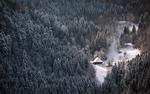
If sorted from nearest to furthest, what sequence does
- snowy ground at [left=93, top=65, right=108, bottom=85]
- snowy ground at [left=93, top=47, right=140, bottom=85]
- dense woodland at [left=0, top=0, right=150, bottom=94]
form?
dense woodland at [left=0, top=0, right=150, bottom=94]
snowy ground at [left=93, top=65, right=108, bottom=85]
snowy ground at [left=93, top=47, right=140, bottom=85]

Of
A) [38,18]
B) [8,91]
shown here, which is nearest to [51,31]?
[38,18]

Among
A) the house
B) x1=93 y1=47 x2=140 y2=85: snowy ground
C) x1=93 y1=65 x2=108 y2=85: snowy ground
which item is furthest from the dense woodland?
x1=93 y1=47 x2=140 y2=85: snowy ground

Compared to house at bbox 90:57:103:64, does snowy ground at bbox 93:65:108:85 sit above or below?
below

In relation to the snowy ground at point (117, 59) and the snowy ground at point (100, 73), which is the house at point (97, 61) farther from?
the snowy ground at point (100, 73)

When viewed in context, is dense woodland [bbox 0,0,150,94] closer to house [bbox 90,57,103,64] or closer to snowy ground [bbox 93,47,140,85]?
house [bbox 90,57,103,64]

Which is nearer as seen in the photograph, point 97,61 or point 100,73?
point 100,73

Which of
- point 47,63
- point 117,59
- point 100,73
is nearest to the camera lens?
point 47,63

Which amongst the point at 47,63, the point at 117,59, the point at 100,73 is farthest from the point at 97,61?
the point at 47,63

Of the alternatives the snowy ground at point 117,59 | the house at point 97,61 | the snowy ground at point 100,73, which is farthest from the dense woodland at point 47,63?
the snowy ground at point 117,59

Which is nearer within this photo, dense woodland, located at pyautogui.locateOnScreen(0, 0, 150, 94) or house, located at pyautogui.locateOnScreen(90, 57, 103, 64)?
dense woodland, located at pyautogui.locateOnScreen(0, 0, 150, 94)

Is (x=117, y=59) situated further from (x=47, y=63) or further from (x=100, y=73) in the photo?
(x=47, y=63)

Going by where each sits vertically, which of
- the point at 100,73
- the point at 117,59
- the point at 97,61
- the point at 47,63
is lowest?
the point at 100,73
